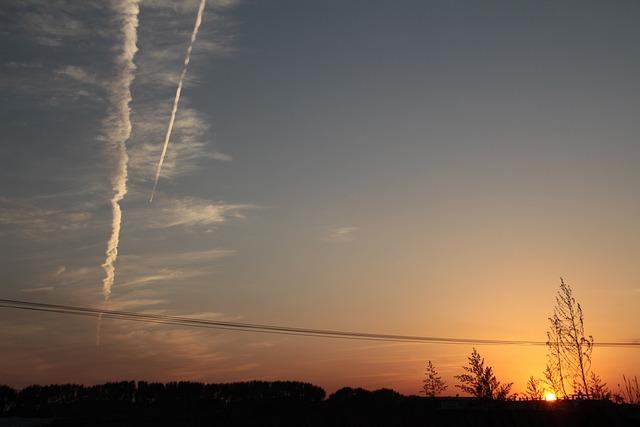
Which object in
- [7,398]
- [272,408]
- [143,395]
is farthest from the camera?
[143,395]

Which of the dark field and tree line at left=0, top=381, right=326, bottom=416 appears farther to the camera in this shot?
tree line at left=0, top=381, right=326, bottom=416

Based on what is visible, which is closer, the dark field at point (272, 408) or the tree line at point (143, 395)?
the dark field at point (272, 408)

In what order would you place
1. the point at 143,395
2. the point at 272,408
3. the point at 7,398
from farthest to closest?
the point at 143,395, the point at 7,398, the point at 272,408

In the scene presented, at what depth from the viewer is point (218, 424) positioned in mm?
43031

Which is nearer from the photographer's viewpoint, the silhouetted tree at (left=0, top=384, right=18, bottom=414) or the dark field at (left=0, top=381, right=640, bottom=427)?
Answer: the dark field at (left=0, top=381, right=640, bottom=427)

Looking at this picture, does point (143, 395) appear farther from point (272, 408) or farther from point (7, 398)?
point (272, 408)

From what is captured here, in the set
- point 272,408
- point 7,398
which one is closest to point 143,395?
point 7,398

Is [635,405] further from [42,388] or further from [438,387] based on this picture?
[42,388]

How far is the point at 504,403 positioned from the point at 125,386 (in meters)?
67.1

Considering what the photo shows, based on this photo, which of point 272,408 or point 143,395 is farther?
point 143,395

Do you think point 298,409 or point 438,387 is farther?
point 438,387

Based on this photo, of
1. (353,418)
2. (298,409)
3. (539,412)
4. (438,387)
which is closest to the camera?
(539,412)

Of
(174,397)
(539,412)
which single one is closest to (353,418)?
(539,412)

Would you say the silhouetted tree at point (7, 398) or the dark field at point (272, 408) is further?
the silhouetted tree at point (7, 398)
